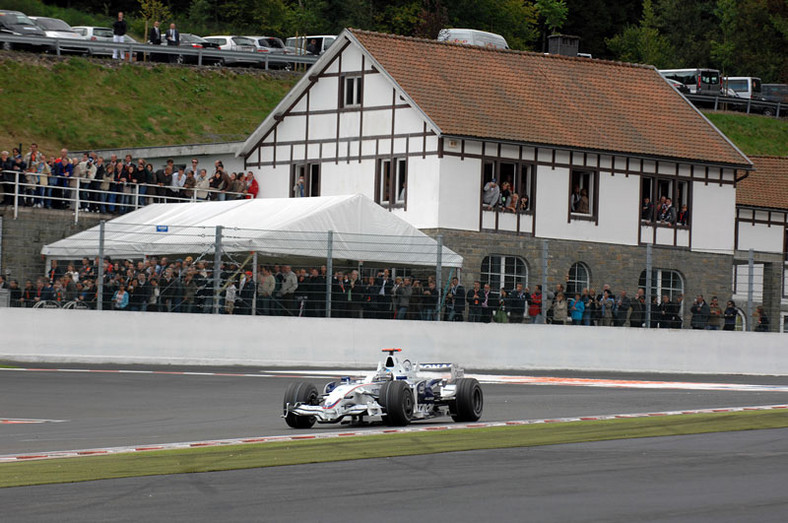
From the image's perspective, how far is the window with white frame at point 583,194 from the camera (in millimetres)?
43688

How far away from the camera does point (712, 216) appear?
4622cm

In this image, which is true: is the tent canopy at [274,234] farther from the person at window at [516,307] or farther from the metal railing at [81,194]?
the metal railing at [81,194]

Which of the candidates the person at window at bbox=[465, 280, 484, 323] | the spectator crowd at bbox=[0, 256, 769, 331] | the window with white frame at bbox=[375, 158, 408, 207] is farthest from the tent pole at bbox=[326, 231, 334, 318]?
the window with white frame at bbox=[375, 158, 408, 207]

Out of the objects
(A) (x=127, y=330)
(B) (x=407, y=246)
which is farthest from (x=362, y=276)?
(A) (x=127, y=330)

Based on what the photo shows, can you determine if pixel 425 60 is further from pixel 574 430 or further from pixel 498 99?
pixel 574 430

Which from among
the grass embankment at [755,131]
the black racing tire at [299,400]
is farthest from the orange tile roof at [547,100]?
the black racing tire at [299,400]

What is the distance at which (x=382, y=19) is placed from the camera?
85.4m

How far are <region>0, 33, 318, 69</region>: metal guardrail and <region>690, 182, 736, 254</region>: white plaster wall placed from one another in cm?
2317

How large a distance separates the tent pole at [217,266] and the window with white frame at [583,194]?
18.5 m

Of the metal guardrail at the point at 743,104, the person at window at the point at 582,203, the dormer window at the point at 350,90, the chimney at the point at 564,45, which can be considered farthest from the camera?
the metal guardrail at the point at 743,104

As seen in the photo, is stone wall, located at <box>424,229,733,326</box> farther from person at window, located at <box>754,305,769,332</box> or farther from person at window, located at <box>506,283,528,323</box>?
person at window, located at <box>506,283,528,323</box>

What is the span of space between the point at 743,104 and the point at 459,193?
126ft

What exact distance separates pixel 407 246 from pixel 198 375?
20.4 ft

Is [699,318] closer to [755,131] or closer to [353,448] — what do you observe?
[353,448]
